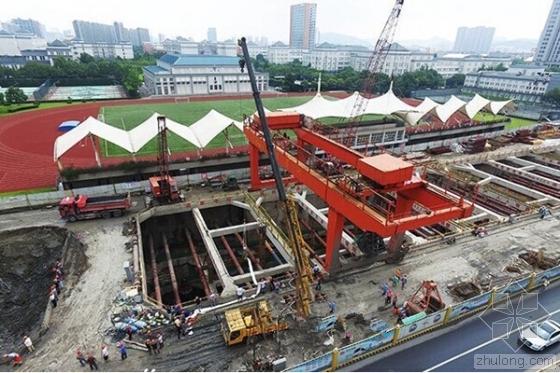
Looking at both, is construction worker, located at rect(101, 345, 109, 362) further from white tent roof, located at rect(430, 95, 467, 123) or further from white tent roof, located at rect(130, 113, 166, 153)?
white tent roof, located at rect(430, 95, 467, 123)

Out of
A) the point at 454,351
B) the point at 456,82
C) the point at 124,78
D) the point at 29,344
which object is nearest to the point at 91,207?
the point at 29,344

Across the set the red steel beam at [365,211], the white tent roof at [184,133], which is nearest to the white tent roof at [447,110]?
the red steel beam at [365,211]

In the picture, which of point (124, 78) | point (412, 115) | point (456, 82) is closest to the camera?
point (412, 115)

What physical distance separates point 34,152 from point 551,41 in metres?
223

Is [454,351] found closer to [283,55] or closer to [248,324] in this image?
[248,324]

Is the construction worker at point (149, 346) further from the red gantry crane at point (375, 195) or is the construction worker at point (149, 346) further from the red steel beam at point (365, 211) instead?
the red steel beam at point (365, 211)

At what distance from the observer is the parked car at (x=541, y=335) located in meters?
16.5

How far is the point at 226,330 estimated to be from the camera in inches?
657

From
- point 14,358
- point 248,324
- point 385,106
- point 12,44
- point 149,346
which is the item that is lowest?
point 14,358

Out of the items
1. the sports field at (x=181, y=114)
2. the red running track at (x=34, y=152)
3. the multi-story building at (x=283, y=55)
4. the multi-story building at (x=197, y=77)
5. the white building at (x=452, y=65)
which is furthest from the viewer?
the multi-story building at (x=283, y=55)

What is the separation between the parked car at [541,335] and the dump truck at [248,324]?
12.9 m

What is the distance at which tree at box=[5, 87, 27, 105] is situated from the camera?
213 feet

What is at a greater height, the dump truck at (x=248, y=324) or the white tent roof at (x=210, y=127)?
the white tent roof at (x=210, y=127)

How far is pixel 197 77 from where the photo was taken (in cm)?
9006
